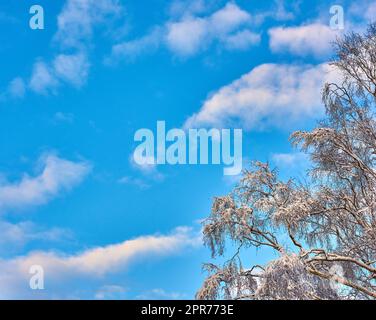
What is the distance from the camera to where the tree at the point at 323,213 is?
30.7ft

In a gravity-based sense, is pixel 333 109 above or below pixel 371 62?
below

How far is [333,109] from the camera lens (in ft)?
38.2

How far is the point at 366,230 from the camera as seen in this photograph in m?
9.95

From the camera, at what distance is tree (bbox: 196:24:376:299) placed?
9352 millimetres

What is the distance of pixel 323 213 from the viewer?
10938mm
